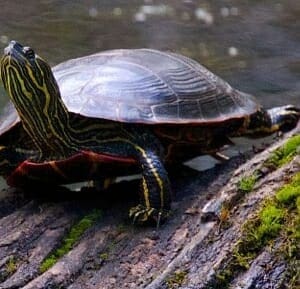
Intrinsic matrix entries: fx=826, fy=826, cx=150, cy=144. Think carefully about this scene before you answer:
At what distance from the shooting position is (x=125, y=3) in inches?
317

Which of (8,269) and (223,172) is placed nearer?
(8,269)

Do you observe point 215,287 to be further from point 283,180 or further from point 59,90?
point 59,90

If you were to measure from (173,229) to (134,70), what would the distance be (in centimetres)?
82

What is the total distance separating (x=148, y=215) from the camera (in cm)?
272

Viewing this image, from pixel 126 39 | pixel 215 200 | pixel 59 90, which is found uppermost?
pixel 59 90

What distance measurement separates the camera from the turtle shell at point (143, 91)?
305 centimetres

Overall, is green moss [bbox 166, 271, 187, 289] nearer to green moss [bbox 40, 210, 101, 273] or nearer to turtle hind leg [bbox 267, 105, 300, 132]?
green moss [bbox 40, 210, 101, 273]

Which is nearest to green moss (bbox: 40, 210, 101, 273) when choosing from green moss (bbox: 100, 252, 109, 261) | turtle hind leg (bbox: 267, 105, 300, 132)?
green moss (bbox: 100, 252, 109, 261)

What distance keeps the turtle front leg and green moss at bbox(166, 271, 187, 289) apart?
48 cm

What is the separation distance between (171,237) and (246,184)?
0.94 feet

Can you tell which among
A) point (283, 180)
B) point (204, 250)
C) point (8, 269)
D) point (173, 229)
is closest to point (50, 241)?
point (8, 269)

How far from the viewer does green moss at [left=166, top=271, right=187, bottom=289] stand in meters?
2.20

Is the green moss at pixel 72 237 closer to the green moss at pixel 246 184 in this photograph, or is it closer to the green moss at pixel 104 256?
the green moss at pixel 104 256

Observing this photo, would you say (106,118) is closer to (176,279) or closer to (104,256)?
(104,256)
